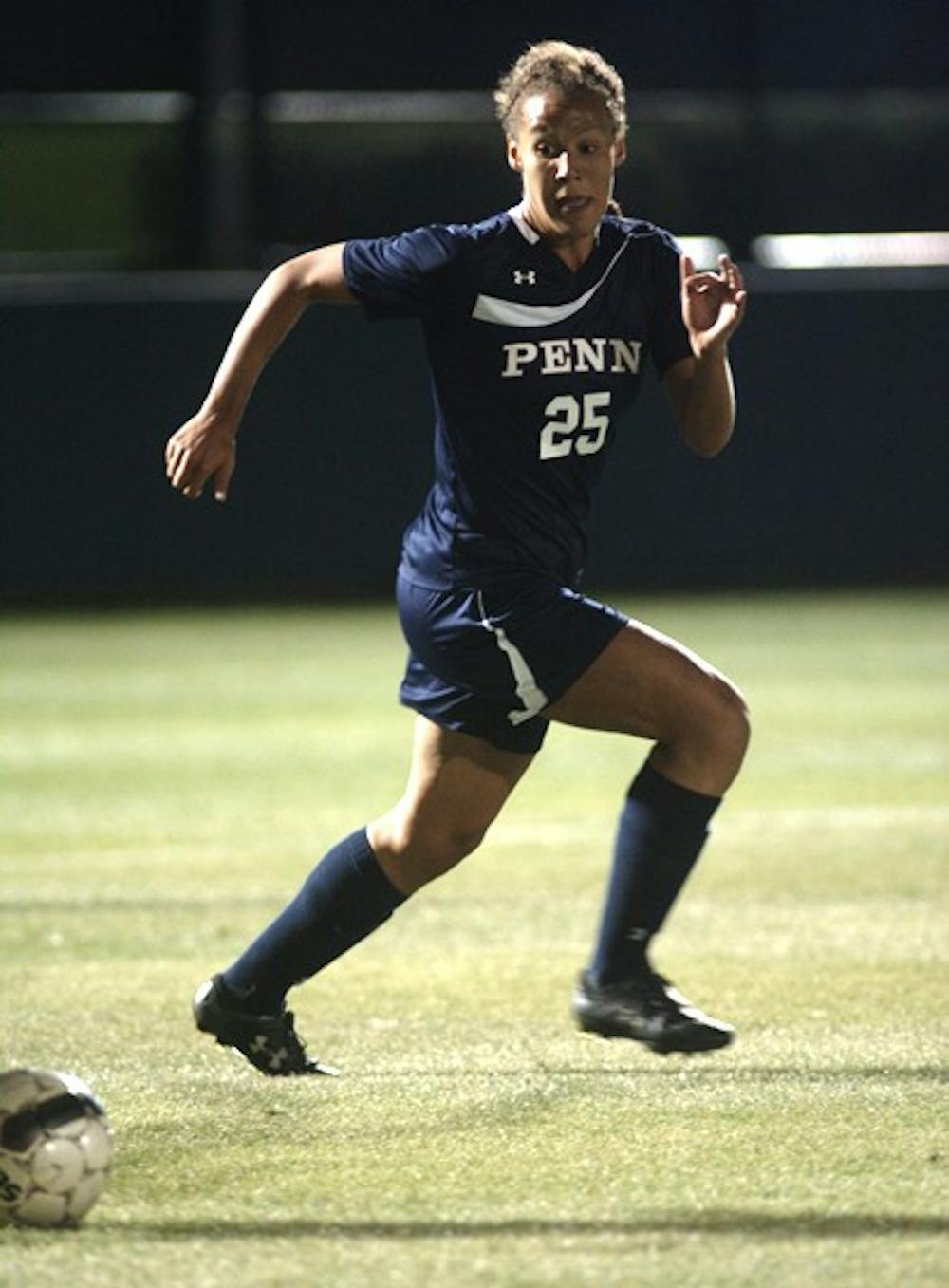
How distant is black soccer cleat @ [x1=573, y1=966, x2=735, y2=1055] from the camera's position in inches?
214

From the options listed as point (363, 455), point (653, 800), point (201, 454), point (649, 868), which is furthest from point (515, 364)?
point (363, 455)

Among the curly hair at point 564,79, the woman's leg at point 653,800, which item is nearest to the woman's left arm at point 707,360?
the curly hair at point 564,79

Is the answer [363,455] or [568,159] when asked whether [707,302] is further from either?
[363,455]

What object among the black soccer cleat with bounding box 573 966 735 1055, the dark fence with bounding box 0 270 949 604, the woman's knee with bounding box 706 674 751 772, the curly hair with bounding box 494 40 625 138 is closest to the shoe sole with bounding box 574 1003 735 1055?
the black soccer cleat with bounding box 573 966 735 1055

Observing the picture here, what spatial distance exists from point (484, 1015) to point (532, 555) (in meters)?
1.29

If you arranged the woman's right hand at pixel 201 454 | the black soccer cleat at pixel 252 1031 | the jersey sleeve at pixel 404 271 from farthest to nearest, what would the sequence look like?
the black soccer cleat at pixel 252 1031
the jersey sleeve at pixel 404 271
the woman's right hand at pixel 201 454

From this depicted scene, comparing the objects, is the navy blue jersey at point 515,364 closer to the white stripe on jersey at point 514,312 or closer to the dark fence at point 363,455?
the white stripe on jersey at point 514,312

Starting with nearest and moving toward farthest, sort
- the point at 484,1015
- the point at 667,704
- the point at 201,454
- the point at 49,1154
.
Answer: the point at 49,1154 → the point at 201,454 → the point at 667,704 → the point at 484,1015

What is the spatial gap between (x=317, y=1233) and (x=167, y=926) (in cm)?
328

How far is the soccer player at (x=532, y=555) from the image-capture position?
212 inches

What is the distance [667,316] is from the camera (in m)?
5.58

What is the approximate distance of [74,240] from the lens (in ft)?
62.0

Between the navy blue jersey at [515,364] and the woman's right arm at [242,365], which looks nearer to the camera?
the woman's right arm at [242,365]

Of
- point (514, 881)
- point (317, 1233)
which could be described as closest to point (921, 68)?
point (514, 881)
